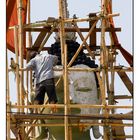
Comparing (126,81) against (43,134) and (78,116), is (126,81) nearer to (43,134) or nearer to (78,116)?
(43,134)

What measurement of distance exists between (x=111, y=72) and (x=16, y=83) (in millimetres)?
2191

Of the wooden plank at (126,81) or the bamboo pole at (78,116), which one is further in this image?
the wooden plank at (126,81)

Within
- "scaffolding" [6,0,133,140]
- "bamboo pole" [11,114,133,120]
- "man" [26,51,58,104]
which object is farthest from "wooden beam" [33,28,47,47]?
"bamboo pole" [11,114,133,120]

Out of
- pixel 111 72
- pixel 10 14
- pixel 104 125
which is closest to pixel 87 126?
pixel 104 125

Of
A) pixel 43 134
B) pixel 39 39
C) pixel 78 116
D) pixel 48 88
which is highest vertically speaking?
pixel 39 39

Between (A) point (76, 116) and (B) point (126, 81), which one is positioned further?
(B) point (126, 81)

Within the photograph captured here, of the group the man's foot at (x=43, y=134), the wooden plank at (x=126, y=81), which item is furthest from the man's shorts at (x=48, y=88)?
the wooden plank at (x=126, y=81)

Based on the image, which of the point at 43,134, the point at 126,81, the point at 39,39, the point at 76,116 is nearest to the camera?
the point at 76,116

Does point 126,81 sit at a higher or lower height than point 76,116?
higher

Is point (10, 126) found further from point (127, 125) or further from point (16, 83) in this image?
point (127, 125)

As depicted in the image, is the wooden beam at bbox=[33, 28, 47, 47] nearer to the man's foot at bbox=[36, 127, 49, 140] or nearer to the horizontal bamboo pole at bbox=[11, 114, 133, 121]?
the man's foot at bbox=[36, 127, 49, 140]

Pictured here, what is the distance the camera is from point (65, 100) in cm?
1644

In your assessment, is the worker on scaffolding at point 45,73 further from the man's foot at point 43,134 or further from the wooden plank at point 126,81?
the wooden plank at point 126,81

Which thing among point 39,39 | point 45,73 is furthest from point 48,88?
point 39,39
